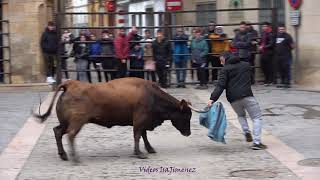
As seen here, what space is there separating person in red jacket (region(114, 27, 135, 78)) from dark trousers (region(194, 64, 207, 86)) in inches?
78.4

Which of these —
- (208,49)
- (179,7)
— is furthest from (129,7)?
(208,49)

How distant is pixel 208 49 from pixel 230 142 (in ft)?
26.4

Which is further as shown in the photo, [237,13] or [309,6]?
[237,13]

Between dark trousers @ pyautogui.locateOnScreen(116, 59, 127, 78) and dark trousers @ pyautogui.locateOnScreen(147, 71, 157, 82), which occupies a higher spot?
dark trousers @ pyautogui.locateOnScreen(116, 59, 127, 78)

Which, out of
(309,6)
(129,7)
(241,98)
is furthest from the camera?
(129,7)

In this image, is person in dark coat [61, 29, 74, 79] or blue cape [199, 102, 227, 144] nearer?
blue cape [199, 102, 227, 144]

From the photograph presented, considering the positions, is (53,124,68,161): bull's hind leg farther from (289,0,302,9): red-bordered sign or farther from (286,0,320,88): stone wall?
(289,0,302,9): red-bordered sign

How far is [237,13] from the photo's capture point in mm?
20922

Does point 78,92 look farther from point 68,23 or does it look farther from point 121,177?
point 68,23

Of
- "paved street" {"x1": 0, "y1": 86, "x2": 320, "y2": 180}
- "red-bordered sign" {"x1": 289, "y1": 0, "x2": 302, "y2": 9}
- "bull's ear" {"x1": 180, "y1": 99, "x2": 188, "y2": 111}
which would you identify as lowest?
"paved street" {"x1": 0, "y1": 86, "x2": 320, "y2": 180}

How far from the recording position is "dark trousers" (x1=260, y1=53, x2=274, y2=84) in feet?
60.2

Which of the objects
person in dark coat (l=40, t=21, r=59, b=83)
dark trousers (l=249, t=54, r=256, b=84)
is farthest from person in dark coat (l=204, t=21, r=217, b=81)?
person in dark coat (l=40, t=21, r=59, b=83)

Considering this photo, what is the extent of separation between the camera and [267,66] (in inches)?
726

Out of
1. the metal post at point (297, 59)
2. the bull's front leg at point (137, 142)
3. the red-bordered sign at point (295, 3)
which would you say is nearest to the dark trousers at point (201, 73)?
the metal post at point (297, 59)
